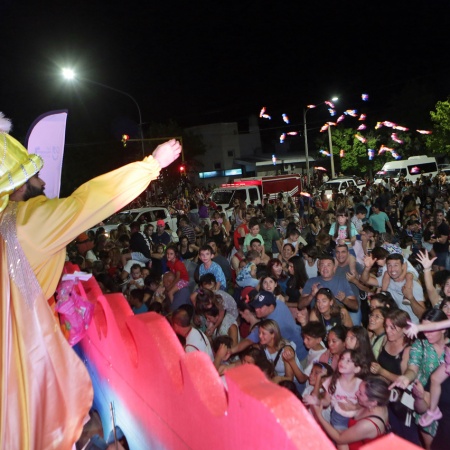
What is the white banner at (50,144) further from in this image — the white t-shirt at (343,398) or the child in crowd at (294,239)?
the child in crowd at (294,239)

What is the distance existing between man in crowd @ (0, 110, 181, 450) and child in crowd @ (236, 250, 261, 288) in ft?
18.7

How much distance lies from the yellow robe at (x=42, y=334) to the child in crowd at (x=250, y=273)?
5.68m

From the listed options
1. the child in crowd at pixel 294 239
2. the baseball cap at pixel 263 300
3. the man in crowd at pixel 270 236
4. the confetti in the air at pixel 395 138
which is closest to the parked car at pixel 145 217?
the man in crowd at pixel 270 236

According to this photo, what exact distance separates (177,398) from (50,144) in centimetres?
320

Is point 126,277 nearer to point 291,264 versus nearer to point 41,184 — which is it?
point 291,264

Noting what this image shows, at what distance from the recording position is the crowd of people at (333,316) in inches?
159

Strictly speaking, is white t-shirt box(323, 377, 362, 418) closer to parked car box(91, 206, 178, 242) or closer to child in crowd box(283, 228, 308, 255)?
child in crowd box(283, 228, 308, 255)

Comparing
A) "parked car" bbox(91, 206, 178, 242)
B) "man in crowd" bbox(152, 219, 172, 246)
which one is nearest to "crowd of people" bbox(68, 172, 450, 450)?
"man in crowd" bbox(152, 219, 172, 246)

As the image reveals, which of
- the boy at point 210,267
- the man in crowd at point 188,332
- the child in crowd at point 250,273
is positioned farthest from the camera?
the boy at point 210,267

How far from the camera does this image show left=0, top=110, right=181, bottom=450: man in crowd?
2111 millimetres

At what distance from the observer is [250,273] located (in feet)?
26.8

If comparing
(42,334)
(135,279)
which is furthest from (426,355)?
(135,279)

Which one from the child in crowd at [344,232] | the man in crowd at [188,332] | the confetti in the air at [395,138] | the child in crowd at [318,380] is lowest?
the child in crowd at [318,380]

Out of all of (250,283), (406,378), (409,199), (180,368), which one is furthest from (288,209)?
(180,368)
